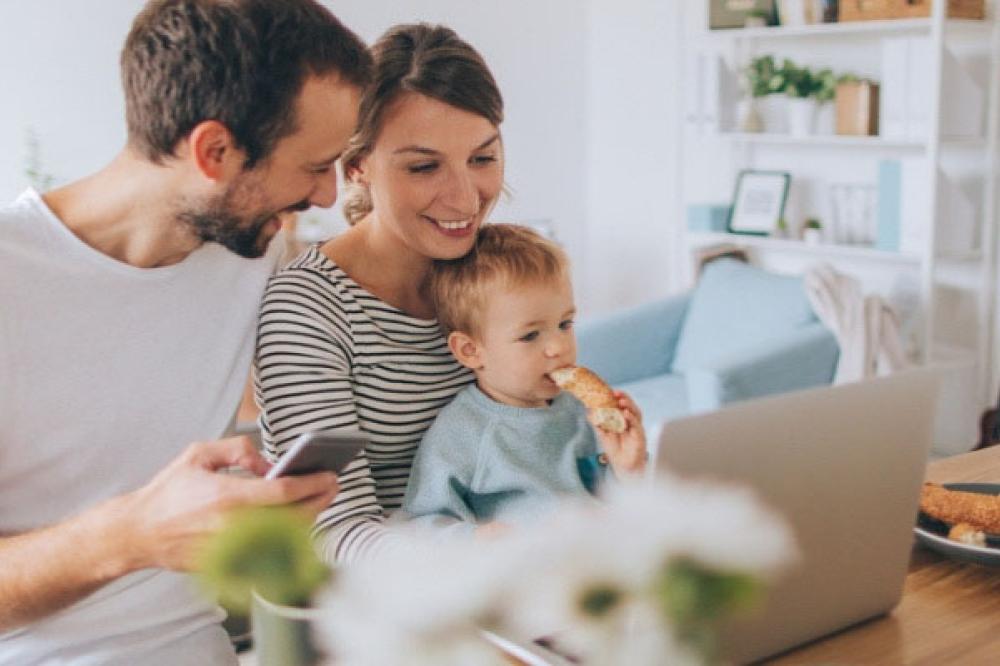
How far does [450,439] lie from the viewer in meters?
1.48

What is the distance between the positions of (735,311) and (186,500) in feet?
11.3

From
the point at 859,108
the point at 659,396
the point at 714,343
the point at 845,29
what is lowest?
the point at 659,396

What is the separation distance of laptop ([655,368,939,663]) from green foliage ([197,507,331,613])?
0.44 m

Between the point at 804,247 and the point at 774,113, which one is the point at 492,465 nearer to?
the point at 804,247

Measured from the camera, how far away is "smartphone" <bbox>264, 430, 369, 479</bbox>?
2.69 ft

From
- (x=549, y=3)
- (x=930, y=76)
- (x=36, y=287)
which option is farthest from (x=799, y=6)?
(x=36, y=287)

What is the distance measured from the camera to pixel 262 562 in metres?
0.38

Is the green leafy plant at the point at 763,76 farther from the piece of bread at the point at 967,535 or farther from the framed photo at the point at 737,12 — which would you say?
the piece of bread at the point at 967,535

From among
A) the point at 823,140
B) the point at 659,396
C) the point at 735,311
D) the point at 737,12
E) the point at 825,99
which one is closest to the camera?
the point at 659,396

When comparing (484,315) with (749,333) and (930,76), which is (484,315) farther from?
(930,76)

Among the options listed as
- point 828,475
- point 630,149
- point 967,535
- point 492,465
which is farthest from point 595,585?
point 630,149

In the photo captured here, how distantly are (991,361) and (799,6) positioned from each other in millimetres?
1649

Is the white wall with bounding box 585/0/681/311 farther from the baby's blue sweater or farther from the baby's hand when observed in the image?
the baby's hand

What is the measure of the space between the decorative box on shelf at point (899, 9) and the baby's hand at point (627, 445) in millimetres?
3204
